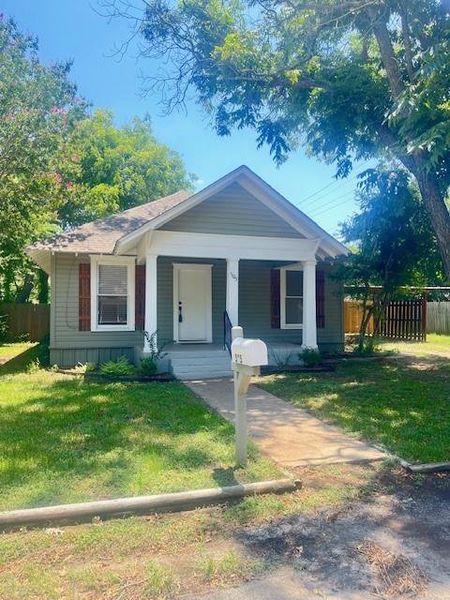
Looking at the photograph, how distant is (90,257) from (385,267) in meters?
8.66

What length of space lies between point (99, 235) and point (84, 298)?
1.86m

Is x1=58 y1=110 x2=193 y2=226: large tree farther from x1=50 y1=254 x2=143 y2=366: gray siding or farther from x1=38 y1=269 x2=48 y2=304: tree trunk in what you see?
x1=50 y1=254 x2=143 y2=366: gray siding

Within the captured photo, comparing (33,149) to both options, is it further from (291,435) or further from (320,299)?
(291,435)

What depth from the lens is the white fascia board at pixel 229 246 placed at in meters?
10.6

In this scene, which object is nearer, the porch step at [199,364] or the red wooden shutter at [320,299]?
the porch step at [199,364]

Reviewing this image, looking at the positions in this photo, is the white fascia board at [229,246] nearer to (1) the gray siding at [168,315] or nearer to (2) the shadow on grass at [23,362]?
(1) the gray siding at [168,315]

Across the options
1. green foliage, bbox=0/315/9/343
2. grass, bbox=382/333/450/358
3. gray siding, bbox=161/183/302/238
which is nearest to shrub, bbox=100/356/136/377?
gray siding, bbox=161/183/302/238

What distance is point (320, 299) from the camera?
1383 cm

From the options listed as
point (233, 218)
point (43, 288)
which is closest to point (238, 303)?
point (233, 218)

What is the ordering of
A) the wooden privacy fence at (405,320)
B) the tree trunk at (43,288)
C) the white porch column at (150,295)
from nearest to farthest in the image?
the white porch column at (150,295) < the wooden privacy fence at (405,320) < the tree trunk at (43,288)

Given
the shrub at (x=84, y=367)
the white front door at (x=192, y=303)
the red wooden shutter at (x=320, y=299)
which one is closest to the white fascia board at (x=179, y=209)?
the white front door at (x=192, y=303)

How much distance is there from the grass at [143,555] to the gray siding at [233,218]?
310 inches

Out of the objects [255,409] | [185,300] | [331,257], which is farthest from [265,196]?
[255,409]

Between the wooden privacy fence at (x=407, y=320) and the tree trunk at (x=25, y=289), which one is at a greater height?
the tree trunk at (x=25, y=289)
